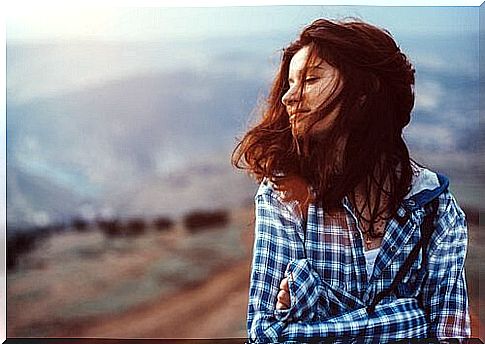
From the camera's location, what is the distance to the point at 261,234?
452cm

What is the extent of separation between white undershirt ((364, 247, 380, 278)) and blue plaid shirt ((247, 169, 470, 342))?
0.02 m

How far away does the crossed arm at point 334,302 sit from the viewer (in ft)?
14.6

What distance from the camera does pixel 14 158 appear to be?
15.2 feet

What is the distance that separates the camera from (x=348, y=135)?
4.48 m

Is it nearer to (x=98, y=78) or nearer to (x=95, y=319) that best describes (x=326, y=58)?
(x=98, y=78)

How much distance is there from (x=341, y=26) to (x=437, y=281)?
122cm

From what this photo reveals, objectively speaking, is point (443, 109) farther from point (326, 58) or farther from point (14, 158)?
point (14, 158)

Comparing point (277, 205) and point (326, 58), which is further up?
point (326, 58)

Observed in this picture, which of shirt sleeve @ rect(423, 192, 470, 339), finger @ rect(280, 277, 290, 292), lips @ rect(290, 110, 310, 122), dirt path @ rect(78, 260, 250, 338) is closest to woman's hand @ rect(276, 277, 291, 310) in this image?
finger @ rect(280, 277, 290, 292)

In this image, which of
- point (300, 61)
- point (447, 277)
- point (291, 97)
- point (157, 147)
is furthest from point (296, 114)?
point (447, 277)

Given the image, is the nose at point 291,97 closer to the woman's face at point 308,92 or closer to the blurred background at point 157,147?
the woman's face at point 308,92

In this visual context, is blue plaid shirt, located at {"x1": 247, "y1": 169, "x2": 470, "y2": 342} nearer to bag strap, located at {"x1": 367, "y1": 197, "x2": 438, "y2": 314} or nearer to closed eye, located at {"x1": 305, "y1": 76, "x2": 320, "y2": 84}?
bag strap, located at {"x1": 367, "y1": 197, "x2": 438, "y2": 314}

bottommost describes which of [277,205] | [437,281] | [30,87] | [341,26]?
[437,281]

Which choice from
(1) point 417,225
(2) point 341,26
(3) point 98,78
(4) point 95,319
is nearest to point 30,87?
(3) point 98,78
